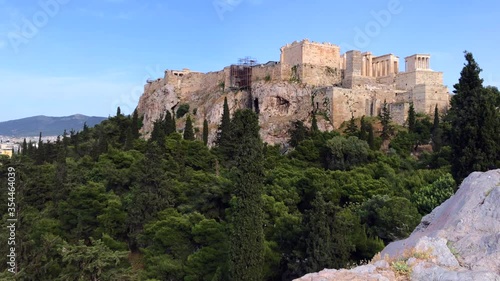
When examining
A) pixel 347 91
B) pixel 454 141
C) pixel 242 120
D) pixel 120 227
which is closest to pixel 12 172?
pixel 120 227

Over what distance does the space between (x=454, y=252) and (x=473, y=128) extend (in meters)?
13.4

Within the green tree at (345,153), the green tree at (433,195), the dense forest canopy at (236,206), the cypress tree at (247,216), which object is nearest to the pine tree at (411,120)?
the dense forest canopy at (236,206)

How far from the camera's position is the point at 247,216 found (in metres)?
15.0

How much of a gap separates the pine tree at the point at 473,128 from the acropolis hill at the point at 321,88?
27702mm

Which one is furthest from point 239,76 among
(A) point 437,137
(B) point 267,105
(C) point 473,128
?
(C) point 473,128

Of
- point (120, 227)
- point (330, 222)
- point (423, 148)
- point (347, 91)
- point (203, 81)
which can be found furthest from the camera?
point (203, 81)

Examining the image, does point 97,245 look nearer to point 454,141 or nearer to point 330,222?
point 330,222

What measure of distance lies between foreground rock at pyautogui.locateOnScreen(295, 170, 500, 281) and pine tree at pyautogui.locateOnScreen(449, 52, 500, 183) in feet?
39.0

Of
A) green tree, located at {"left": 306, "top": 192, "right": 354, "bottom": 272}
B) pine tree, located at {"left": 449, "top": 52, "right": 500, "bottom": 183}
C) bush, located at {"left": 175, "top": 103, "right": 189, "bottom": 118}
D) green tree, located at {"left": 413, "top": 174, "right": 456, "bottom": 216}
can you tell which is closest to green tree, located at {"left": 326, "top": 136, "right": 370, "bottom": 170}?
green tree, located at {"left": 413, "top": 174, "right": 456, "bottom": 216}

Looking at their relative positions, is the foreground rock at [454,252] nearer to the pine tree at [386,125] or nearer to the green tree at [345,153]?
the green tree at [345,153]

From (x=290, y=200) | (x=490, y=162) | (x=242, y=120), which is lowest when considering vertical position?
(x=290, y=200)

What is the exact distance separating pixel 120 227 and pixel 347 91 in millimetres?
32356

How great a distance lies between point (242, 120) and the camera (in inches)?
694

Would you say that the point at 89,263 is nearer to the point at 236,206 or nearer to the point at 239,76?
the point at 236,206
